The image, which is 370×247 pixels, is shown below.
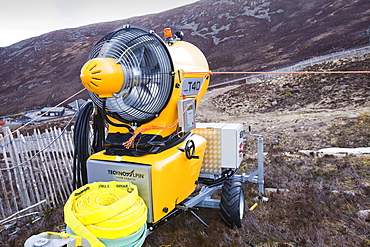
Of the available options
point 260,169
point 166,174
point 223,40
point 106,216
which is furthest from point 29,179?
point 223,40

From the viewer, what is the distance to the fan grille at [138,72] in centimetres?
304

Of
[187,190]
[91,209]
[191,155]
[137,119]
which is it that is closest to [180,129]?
[191,155]

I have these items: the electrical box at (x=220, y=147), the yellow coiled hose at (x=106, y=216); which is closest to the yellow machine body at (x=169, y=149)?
the yellow coiled hose at (x=106, y=216)

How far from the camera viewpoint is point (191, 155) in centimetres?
369

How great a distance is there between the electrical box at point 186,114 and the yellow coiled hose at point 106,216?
3.54 ft

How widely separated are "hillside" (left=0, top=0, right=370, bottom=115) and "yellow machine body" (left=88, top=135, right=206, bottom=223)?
34.7 m

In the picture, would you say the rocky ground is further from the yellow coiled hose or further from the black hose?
the yellow coiled hose

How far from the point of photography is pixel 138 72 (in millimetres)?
3102

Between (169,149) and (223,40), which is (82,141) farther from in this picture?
(223,40)

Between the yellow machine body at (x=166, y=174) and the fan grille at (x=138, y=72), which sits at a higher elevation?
the fan grille at (x=138, y=72)

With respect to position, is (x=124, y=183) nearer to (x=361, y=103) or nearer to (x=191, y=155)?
(x=191, y=155)

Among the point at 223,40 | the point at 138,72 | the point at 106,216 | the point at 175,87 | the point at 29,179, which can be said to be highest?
the point at 223,40

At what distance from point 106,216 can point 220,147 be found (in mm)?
2691

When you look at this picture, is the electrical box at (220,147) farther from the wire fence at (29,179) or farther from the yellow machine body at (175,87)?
the wire fence at (29,179)
